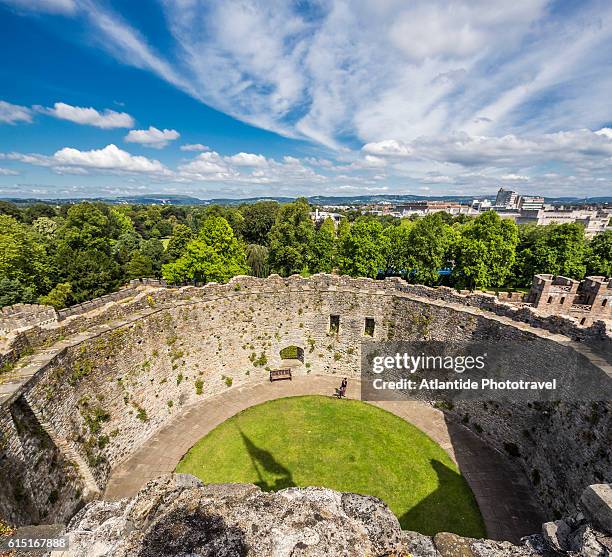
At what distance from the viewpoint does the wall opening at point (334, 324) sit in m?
18.7

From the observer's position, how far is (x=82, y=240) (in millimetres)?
37750

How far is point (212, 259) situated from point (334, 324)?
1555cm

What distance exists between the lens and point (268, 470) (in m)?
12.8

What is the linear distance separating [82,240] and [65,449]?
35.1m

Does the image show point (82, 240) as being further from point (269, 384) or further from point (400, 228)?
point (400, 228)

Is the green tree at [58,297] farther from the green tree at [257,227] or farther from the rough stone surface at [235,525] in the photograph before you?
the green tree at [257,227]

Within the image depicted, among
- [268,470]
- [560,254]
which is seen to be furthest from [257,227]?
[268,470]

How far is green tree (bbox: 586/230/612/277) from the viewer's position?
34.9 m

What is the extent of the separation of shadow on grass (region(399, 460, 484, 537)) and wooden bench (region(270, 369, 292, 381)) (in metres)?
9.28

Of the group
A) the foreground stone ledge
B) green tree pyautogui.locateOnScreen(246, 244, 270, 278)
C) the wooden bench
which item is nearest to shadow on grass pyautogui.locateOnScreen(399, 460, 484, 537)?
the foreground stone ledge

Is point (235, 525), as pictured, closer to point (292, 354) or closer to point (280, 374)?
point (280, 374)

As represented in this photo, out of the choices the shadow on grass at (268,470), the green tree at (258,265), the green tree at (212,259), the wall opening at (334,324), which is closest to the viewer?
the shadow on grass at (268,470)

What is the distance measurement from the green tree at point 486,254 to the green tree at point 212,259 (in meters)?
22.8

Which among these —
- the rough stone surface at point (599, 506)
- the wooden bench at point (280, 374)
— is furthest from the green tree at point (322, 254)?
the rough stone surface at point (599, 506)
